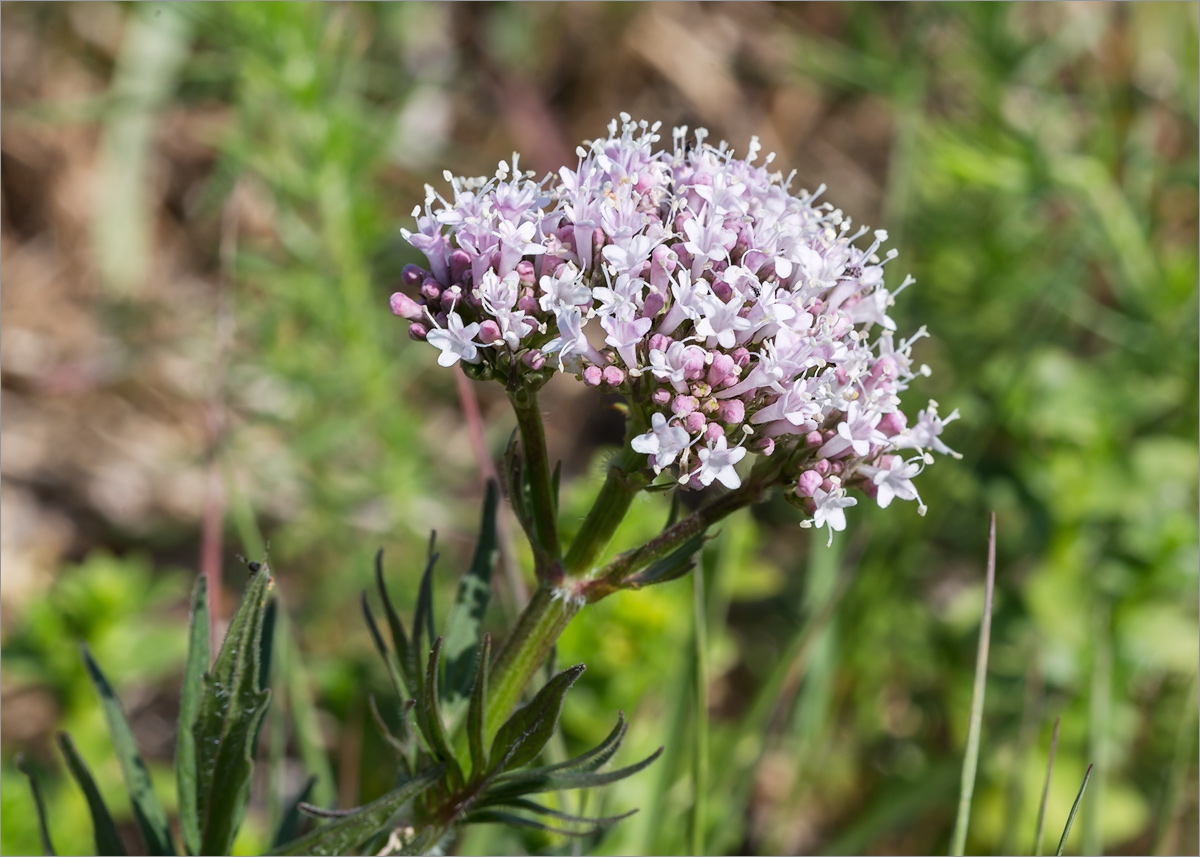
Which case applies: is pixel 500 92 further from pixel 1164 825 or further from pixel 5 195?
pixel 1164 825

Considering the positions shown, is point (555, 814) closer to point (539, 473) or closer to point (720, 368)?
point (539, 473)

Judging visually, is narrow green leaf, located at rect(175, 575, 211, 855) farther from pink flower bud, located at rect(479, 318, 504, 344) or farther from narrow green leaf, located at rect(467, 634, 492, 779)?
pink flower bud, located at rect(479, 318, 504, 344)

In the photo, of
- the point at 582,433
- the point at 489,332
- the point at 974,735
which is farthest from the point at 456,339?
the point at 582,433

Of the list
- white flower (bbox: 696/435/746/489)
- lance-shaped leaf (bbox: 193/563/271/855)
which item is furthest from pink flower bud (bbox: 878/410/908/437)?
lance-shaped leaf (bbox: 193/563/271/855)

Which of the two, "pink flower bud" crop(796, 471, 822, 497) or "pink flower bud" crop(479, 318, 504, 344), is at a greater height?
"pink flower bud" crop(479, 318, 504, 344)

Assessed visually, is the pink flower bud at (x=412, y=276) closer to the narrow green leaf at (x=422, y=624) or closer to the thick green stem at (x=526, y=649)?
the narrow green leaf at (x=422, y=624)
